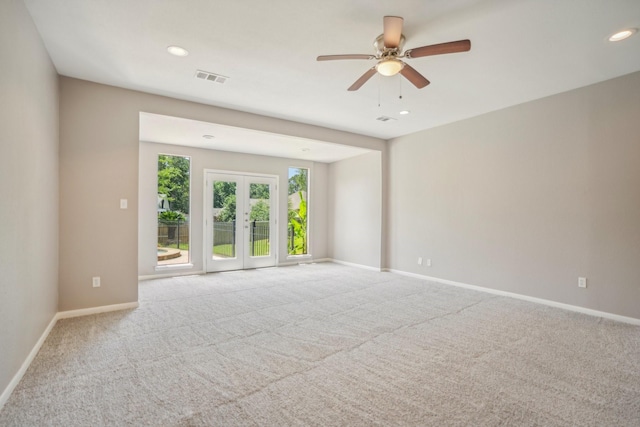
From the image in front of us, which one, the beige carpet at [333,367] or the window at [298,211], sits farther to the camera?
the window at [298,211]

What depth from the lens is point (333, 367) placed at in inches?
96.9

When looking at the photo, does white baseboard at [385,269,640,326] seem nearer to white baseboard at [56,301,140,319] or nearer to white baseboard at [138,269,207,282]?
white baseboard at [138,269,207,282]

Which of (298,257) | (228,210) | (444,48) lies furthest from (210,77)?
(298,257)

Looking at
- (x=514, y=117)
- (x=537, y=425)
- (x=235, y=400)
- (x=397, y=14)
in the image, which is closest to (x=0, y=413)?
(x=235, y=400)

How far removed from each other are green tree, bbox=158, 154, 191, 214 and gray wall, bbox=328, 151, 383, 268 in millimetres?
3571

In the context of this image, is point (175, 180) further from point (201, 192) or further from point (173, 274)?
point (173, 274)

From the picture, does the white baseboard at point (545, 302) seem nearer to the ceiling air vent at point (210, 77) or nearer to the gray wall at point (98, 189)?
the ceiling air vent at point (210, 77)

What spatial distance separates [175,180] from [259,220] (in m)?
2.02

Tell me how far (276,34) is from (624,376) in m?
3.99

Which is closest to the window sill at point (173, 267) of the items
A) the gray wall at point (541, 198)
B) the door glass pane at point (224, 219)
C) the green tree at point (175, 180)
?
the door glass pane at point (224, 219)

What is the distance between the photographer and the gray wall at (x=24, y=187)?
203 cm

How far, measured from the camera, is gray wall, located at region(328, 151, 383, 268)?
22.1ft

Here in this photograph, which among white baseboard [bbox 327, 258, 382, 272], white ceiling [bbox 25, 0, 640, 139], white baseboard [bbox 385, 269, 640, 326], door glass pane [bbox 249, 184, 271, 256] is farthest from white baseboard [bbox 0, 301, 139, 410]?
white baseboard [bbox 385, 269, 640, 326]

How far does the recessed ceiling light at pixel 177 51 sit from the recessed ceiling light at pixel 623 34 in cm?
398
